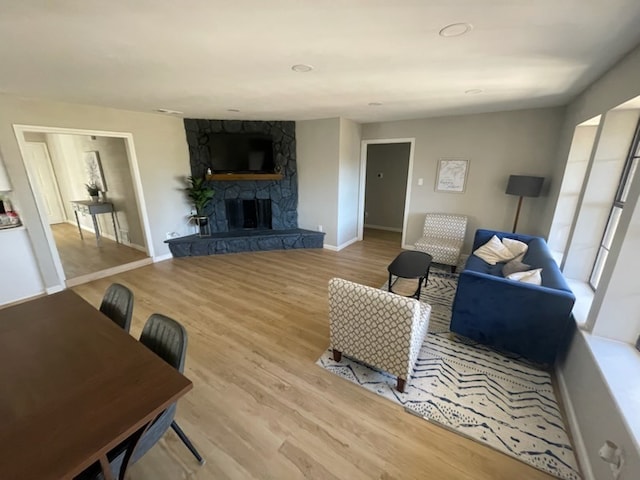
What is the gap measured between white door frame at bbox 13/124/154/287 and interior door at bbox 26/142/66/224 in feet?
10.4

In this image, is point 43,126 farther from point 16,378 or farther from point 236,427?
point 236,427

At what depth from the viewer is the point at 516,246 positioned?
3348 millimetres

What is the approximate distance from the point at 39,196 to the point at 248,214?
2964 mm

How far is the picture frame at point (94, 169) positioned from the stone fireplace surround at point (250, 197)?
1.95 meters

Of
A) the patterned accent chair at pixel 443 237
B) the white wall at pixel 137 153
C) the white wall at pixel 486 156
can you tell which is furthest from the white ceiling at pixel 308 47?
the patterned accent chair at pixel 443 237

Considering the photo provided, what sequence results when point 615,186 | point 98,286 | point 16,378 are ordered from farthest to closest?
point 98,286 < point 615,186 < point 16,378

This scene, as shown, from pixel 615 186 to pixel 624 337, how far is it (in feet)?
4.86

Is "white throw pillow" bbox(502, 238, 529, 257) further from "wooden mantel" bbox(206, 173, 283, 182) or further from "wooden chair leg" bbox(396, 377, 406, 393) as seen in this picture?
"wooden mantel" bbox(206, 173, 283, 182)

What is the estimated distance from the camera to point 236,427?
177 cm

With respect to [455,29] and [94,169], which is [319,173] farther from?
[94,169]

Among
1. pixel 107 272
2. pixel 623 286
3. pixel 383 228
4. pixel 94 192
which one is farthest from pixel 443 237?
pixel 94 192

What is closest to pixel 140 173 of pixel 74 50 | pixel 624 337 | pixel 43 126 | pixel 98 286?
pixel 43 126

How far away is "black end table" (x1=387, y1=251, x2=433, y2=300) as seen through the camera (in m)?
2.95

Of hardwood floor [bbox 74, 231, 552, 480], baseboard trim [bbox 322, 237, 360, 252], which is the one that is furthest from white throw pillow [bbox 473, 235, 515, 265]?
baseboard trim [bbox 322, 237, 360, 252]
